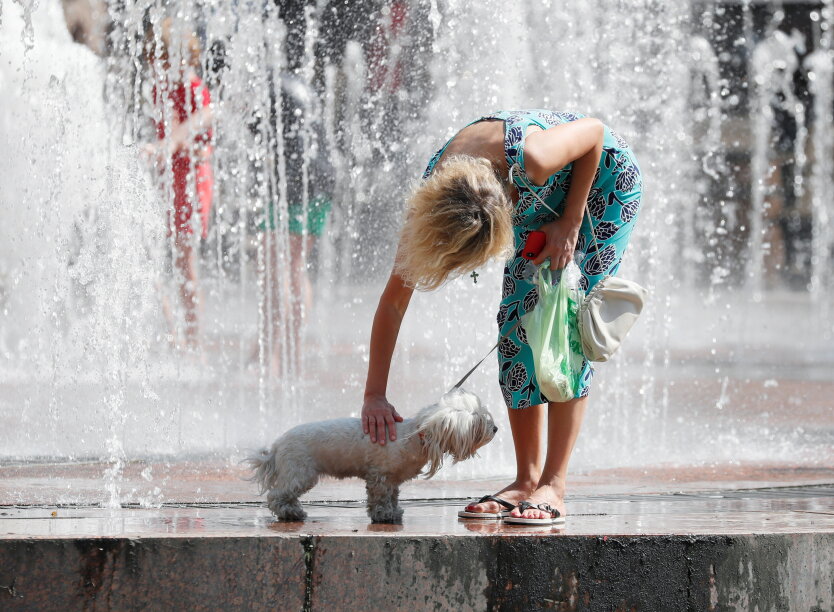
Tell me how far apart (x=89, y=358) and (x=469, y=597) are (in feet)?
15.9

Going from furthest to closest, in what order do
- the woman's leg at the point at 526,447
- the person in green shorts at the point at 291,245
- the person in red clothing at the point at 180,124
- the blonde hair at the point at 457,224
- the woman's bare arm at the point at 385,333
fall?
the person in green shorts at the point at 291,245 → the person in red clothing at the point at 180,124 → the woman's leg at the point at 526,447 → the woman's bare arm at the point at 385,333 → the blonde hair at the point at 457,224

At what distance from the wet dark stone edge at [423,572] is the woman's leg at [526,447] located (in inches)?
26.0

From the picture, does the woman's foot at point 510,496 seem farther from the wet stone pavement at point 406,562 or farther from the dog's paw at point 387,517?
the dog's paw at point 387,517

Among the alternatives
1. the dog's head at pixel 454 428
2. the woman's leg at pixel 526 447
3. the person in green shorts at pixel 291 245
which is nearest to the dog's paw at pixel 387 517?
the dog's head at pixel 454 428

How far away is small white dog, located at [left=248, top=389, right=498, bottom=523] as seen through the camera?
3.09m

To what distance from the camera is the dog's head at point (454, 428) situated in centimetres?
305

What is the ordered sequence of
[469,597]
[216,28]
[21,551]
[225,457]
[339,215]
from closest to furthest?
[21,551]
[469,597]
[225,457]
[216,28]
[339,215]

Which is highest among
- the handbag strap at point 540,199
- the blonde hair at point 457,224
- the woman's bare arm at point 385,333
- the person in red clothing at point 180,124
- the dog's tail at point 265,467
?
the person in red clothing at point 180,124

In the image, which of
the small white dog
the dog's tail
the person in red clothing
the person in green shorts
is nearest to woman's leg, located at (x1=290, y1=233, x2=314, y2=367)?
the person in green shorts

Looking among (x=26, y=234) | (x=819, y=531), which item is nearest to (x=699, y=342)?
(x=26, y=234)

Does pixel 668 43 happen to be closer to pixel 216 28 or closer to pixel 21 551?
pixel 216 28

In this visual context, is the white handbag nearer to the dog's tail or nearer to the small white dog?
the small white dog

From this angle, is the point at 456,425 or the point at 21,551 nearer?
the point at 21,551

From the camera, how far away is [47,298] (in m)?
7.91
